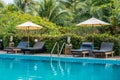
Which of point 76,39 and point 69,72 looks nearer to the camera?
point 69,72

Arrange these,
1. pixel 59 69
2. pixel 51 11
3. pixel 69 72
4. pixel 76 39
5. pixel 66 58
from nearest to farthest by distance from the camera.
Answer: pixel 69 72 → pixel 59 69 → pixel 66 58 → pixel 76 39 → pixel 51 11

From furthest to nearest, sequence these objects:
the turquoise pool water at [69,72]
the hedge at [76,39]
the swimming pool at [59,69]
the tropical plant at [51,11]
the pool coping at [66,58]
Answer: the tropical plant at [51,11], the hedge at [76,39], the pool coping at [66,58], the swimming pool at [59,69], the turquoise pool water at [69,72]

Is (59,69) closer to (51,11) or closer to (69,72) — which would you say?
(69,72)

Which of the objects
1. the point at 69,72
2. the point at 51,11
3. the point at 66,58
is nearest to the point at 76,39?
the point at 66,58

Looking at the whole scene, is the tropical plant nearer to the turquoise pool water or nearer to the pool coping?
the pool coping

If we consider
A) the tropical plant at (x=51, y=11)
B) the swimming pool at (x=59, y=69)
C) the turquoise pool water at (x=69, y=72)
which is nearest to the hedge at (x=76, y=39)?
the swimming pool at (x=59, y=69)

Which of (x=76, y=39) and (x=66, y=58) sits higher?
(x=76, y=39)

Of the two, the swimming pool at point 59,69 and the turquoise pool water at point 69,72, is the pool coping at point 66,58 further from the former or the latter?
the turquoise pool water at point 69,72

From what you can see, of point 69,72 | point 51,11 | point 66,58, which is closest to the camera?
point 69,72

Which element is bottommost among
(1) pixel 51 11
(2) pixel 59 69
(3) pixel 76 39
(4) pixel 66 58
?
(2) pixel 59 69

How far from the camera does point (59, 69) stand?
1345 cm

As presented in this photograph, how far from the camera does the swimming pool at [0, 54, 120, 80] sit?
36.8 ft

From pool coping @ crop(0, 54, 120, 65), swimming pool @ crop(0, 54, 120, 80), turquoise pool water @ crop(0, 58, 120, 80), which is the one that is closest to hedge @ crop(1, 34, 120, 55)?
pool coping @ crop(0, 54, 120, 65)

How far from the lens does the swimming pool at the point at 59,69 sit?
11.2 m
